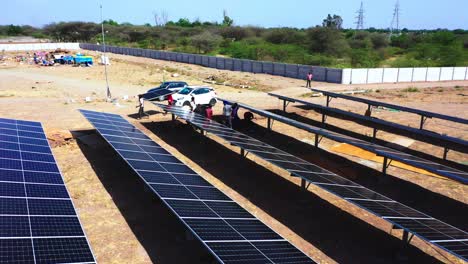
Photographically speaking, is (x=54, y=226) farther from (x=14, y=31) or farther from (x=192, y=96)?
(x=14, y=31)

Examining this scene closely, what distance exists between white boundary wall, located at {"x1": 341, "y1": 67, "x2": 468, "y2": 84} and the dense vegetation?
23.9ft

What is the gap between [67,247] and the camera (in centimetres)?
793

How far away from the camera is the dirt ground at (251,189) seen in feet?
36.4

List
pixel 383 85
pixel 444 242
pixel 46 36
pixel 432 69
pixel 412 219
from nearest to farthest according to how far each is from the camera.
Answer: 1. pixel 444 242
2. pixel 412 219
3. pixel 383 85
4. pixel 432 69
5. pixel 46 36

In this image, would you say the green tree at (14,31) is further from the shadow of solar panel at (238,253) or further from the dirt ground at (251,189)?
the shadow of solar panel at (238,253)

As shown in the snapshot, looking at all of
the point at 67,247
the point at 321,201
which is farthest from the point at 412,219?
the point at 67,247

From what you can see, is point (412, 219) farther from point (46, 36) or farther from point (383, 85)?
point (46, 36)

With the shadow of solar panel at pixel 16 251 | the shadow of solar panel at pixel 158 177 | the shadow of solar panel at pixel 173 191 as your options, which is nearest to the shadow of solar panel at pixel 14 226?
the shadow of solar panel at pixel 16 251

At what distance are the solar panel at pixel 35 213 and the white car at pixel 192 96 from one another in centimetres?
1474

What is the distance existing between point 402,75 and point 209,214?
48.5 m

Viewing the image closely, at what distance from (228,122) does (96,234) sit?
45.4ft

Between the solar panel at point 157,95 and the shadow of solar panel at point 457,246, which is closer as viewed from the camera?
the shadow of solar panel at point 457,246

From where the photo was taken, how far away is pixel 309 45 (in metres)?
92.8

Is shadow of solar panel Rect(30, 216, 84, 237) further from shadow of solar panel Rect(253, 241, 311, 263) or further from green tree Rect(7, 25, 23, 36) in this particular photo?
green tree Rect(7, 25, 23, 36)
